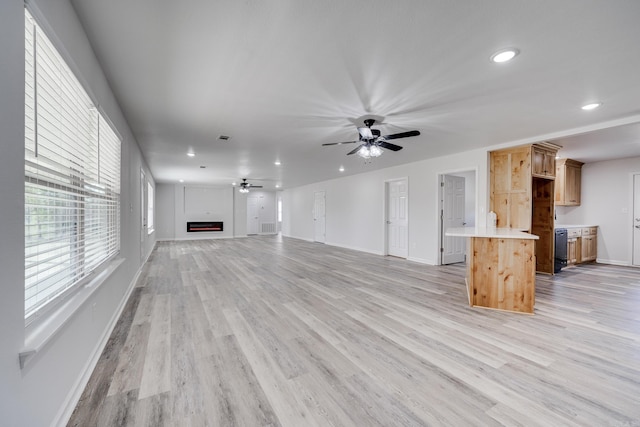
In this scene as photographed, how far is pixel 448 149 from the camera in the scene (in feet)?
17.4

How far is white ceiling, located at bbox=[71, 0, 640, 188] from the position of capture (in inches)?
68.2

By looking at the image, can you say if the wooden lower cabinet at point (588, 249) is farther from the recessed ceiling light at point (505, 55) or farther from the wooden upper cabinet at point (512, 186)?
the recessed ceiling light at point (505, 55)

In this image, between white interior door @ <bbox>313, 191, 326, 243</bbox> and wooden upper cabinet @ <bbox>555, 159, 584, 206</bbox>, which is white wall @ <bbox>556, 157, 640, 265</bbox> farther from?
white interior door @ <bbox>313, 191, 326, 243</bbox>

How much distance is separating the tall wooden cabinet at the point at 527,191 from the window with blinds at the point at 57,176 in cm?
588

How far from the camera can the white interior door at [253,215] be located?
1416 centimetres

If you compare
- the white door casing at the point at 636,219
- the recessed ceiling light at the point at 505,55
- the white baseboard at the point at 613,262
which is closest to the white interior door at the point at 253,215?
the white baseboard at the point at 613,262

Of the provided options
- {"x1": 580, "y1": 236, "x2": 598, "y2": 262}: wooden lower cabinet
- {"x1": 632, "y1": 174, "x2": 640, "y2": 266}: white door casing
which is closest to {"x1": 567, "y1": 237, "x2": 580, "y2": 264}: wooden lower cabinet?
{"x1": 580, "y1": 236, "x2": 598, "y2": 262}: wooden lower cabinet

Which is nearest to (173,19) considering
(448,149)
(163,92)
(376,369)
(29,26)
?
(29,26)

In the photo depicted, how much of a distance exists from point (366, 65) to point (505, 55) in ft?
3.50

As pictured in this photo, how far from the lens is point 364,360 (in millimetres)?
2256

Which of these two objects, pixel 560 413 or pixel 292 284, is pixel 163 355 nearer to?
pixel 292 284

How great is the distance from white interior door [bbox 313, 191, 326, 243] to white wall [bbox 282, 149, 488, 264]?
248mm

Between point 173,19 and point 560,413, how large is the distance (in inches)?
137

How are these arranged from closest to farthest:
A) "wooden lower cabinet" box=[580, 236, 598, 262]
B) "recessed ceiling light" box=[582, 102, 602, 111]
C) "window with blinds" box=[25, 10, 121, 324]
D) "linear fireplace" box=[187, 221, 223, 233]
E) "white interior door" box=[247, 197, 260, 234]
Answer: "window with blinds" box=[25, 10, 121, 324] < "recessed ceiling light" box=[582, 102, 602, 111] < "wooden lower cabinet" box=[580, 236, 598, 262] < "linear fireplace" box=[187, 221, 223, 233] < "white interior door" box=[247, 197, 260, 234]
